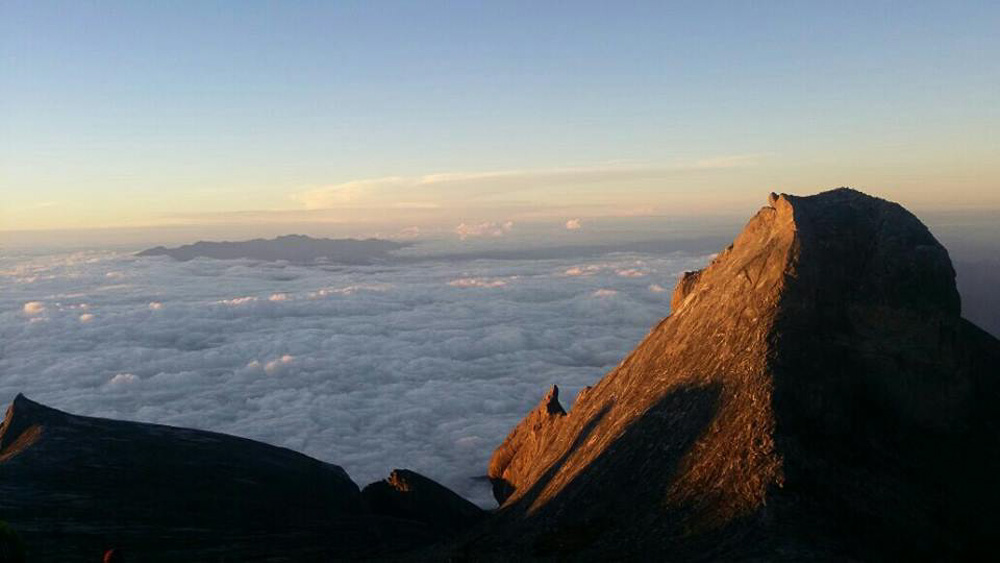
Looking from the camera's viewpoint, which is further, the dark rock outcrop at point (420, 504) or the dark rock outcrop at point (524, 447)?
the dark rock outcrop at point (420, 504)

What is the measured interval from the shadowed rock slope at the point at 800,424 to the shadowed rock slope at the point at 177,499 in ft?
70.1

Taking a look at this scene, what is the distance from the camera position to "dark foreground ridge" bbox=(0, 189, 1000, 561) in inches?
1670

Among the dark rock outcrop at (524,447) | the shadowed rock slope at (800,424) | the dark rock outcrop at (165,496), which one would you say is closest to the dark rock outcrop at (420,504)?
the dark rock outcrop at (165,496)

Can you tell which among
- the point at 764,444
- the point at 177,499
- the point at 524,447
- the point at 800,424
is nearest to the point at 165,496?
the point at 177,499

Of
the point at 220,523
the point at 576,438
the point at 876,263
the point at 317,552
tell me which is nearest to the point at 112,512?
the point at 220,523

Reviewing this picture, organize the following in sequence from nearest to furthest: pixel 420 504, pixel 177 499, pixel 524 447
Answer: pixel 177 499, pixel 524 447, pixel 420 504

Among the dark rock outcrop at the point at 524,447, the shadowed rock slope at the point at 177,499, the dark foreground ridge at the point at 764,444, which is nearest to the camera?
the dark foreground ridge at the point at 764,444

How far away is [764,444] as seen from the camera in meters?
45.3

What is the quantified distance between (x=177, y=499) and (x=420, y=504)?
27.5 m

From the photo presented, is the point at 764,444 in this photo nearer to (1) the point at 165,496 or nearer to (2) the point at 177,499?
(2) the point at 177,499

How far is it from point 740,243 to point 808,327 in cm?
1535

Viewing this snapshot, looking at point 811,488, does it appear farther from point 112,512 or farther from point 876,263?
point 112,512

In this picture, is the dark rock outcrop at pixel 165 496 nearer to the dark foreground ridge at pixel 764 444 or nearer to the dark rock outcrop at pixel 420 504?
the dark foreground ridge at pixel 764 444

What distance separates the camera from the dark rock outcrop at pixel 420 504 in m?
88.1
